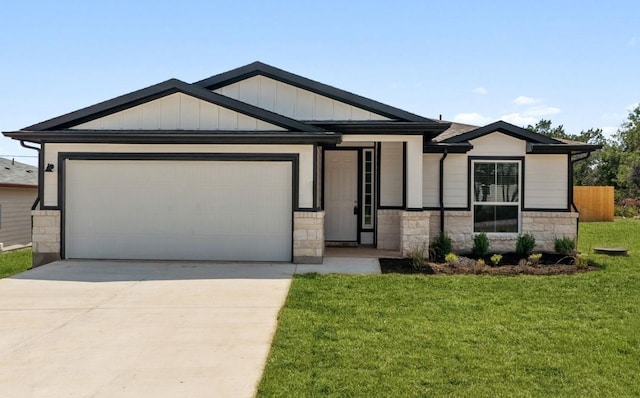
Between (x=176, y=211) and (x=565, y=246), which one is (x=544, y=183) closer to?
(x=565, y=246)

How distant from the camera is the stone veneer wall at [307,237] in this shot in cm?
987

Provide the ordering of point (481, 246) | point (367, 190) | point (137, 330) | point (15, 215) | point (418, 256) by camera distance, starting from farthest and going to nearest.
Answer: point (15, 215)
point (367, 190)
point (481, 246)
point (418, 256)
point (137, 330)

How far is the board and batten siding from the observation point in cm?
1085

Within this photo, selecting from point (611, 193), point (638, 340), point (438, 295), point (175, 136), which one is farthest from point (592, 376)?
point (611, 193)

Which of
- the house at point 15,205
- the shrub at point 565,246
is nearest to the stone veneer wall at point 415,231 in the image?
the shrub at point 565,246

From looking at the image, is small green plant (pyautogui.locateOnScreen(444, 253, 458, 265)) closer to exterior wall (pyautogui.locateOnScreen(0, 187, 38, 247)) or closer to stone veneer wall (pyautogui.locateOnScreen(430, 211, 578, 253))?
stone veneer wall (pyautogui.locateOnScreen(430, 211, 578, 253))

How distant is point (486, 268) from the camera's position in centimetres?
946

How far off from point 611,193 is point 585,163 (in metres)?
Answer: 23.5

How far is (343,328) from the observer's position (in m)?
5.57

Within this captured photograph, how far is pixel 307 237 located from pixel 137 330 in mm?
4692

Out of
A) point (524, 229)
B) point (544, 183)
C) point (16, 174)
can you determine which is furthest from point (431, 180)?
point (16, 174)

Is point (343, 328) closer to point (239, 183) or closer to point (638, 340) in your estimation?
point (638, 340)

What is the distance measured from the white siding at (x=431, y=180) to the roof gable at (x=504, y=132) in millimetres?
567

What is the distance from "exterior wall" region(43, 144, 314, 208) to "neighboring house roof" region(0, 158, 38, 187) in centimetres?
899
